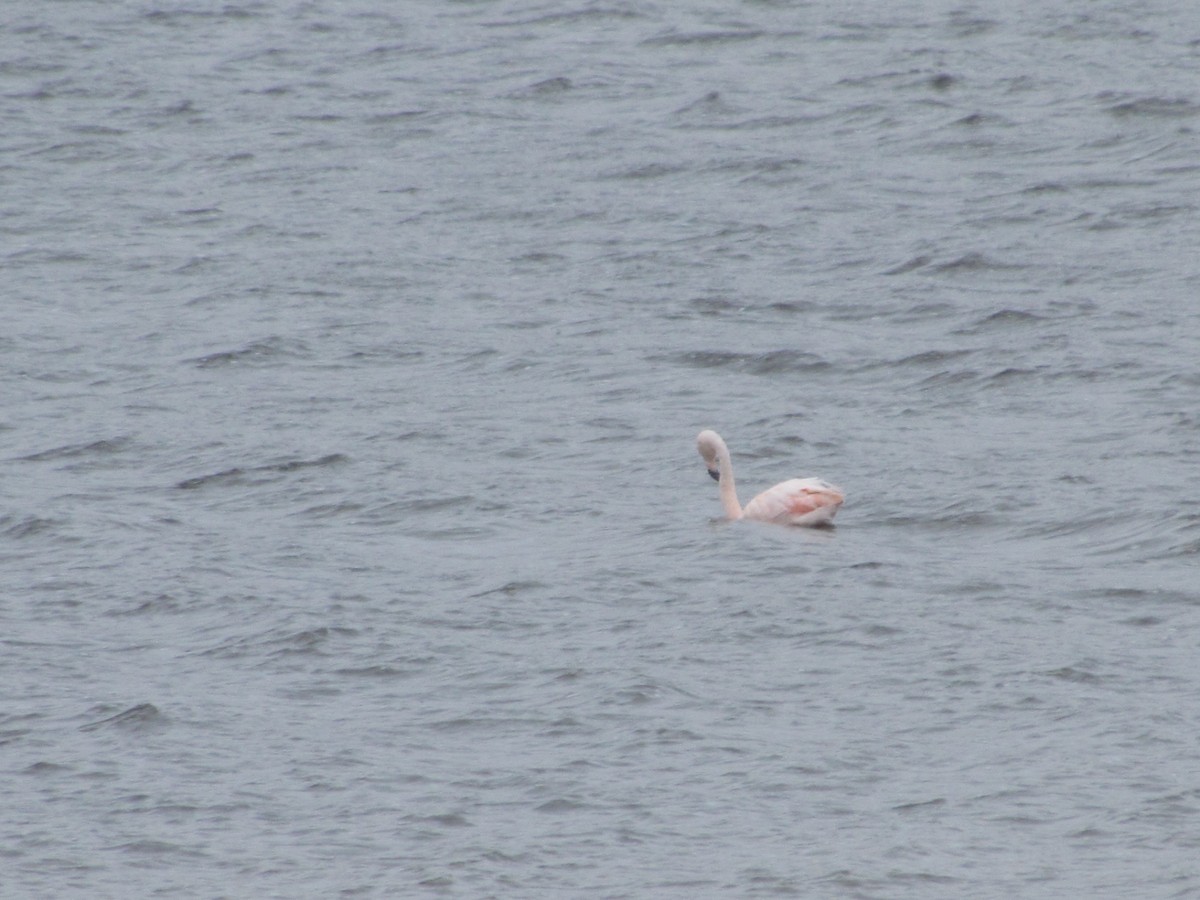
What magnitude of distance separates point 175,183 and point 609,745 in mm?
15852

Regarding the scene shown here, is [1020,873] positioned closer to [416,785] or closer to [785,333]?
[416,785]

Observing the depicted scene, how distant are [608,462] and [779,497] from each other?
1860mm

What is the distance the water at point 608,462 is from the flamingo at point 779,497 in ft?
0.46

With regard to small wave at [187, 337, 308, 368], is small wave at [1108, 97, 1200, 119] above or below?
below

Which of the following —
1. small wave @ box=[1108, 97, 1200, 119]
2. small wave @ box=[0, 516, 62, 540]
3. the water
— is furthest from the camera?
small wave @ box=[1108, 97, 1200, 119]

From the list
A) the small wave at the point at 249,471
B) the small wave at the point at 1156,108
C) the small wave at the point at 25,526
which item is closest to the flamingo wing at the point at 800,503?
the small wave at the point at 249,471

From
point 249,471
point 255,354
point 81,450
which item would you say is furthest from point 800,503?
point 255,354

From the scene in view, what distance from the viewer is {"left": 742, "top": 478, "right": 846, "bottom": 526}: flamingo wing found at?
14.6m

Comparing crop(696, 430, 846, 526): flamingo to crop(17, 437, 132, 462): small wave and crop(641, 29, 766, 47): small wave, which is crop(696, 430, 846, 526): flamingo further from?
crop(641, 29, 766, 47): small wave

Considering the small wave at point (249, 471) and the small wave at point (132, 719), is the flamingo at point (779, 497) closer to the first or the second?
the small wave at point (249, 471)

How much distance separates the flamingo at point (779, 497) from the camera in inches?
577

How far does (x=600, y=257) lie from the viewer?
2200cm

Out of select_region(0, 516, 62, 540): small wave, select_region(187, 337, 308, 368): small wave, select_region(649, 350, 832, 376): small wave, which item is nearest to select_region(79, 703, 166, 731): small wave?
select_region(0, 516, 62, 540): small wave

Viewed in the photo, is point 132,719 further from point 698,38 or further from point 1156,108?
point 698,38
